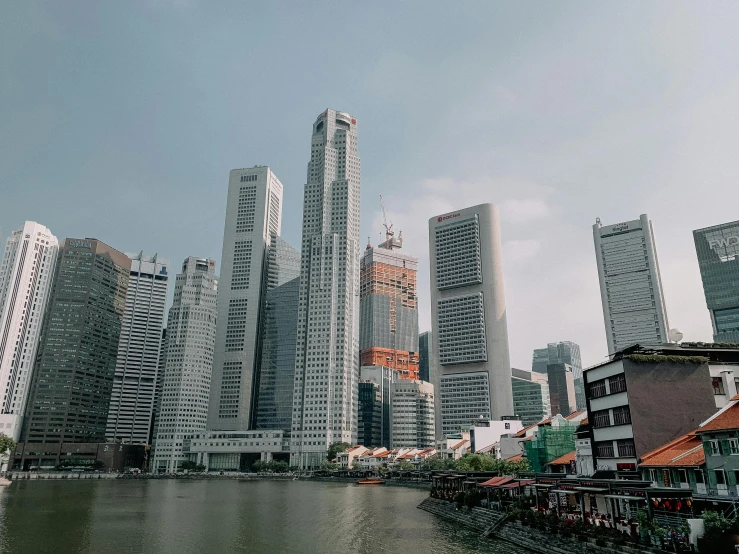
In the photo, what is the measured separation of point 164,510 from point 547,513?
224 ft

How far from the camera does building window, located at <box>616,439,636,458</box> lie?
2515 inches

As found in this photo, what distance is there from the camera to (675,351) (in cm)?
7100

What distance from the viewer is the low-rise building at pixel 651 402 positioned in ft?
209

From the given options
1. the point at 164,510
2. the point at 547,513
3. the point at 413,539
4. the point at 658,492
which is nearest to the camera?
the point at 658,492

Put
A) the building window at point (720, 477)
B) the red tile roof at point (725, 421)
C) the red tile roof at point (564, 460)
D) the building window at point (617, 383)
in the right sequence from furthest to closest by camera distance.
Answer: the red tile roof at point (564, 460)
the building window at point (617, 383)
the building window at point (720, 477)
the red tile roof at point (725, 421)

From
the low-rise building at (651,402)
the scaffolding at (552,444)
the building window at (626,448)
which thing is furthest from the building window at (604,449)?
the scaffolding at (552,444)

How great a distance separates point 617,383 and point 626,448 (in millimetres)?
7732

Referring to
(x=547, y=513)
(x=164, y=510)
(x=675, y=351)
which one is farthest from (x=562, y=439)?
(x=164, y=510)

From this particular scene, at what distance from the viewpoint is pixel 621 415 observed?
66812mm

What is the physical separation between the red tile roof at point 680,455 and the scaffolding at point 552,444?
1724 inches

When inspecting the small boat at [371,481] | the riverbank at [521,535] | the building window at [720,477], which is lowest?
the small boat at [371,481]

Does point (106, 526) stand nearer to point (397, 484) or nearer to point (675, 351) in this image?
point (675, 351)

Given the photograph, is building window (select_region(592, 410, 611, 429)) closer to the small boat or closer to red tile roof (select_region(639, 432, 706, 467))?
red tile roof (select_region(639, 432, 706, 467))

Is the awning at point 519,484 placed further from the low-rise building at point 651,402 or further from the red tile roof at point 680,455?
the red tile roof at point 680,455
